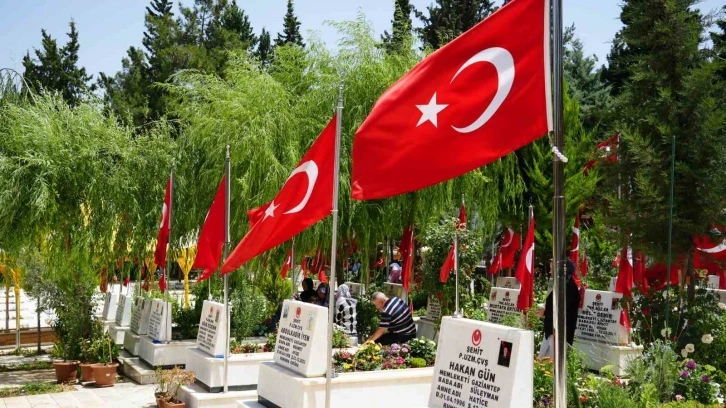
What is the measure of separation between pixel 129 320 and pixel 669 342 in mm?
13451

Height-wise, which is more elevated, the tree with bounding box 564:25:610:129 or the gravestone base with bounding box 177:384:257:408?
the tree with bounding box 564:25:610:129

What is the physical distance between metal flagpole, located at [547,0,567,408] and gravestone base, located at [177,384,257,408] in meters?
6.45

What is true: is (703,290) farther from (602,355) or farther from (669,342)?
(602,355)

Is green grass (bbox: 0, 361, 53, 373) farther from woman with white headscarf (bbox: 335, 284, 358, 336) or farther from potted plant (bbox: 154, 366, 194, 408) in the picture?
woman with white headscarf (bbox: 335, 284, 358, 336)

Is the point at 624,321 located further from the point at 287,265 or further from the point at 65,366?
the point at 65,366

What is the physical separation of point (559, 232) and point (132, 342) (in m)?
13.3

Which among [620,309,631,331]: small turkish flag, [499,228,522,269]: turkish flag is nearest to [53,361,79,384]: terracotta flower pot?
[620,309,631,331]: small turkish flag

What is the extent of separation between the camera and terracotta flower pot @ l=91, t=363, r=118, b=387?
14.1 meters

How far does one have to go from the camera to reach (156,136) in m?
17.4

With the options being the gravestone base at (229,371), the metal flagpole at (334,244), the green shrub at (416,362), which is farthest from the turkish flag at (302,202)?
the gravestone base at (229,371)

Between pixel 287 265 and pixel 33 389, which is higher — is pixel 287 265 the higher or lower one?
the higher one

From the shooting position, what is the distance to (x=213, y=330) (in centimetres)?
1180

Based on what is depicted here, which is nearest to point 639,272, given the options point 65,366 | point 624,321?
point 624,321

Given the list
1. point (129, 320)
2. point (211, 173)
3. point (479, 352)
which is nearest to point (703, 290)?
point (479, 352)
